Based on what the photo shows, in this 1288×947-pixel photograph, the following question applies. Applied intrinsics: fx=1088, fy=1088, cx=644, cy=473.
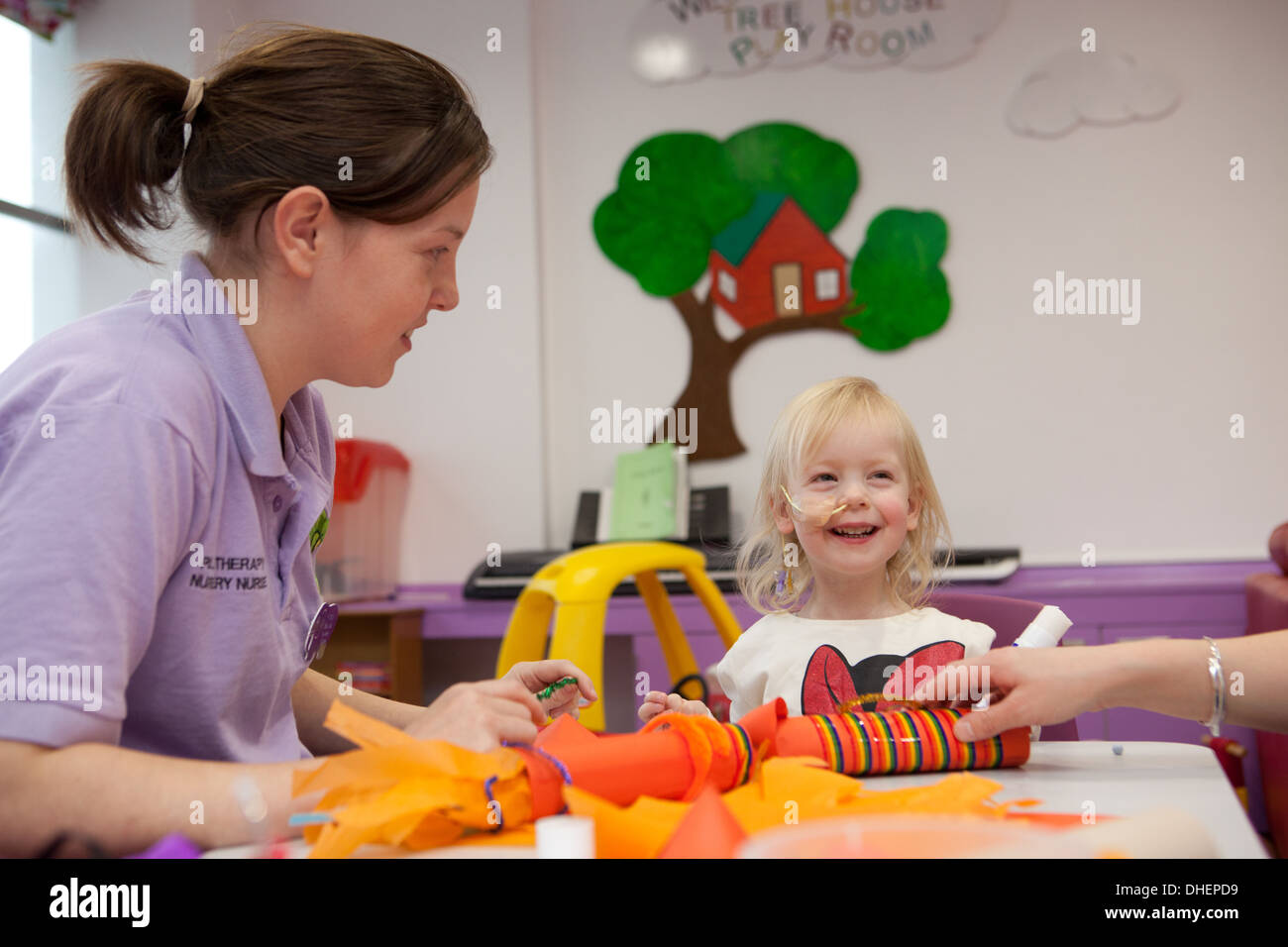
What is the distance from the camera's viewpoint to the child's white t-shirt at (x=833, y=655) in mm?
1268

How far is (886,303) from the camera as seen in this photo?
309 cm

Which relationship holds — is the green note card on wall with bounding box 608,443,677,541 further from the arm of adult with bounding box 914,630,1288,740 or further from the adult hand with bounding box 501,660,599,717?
the arm of adult with bounding box 914,630,1288,740

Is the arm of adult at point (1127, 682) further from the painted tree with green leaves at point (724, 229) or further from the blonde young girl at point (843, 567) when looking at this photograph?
the painted tree with green leaves at point (724, 229)

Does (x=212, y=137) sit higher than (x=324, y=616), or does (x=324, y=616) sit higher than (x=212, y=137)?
(x=212, y=137)

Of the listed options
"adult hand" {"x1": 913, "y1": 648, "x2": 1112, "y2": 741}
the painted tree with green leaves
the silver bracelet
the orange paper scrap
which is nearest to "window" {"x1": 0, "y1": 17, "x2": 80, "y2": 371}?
the painted tree with green leaves

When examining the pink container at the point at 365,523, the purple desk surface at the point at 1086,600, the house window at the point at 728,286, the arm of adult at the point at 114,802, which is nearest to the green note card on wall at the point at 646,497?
the purple desk surface at the point at 1086,600

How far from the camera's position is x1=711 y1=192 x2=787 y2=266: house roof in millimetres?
3186

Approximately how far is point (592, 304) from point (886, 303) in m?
0.88

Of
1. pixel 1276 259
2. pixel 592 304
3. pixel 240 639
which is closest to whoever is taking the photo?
pixel 240 639

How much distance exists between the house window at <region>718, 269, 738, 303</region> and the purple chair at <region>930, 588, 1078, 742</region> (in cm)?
188

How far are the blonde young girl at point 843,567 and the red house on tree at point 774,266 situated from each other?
1.73 meters

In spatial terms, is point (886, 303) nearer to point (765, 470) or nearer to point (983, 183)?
point (983, 183)

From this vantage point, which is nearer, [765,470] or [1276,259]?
[765,470]
